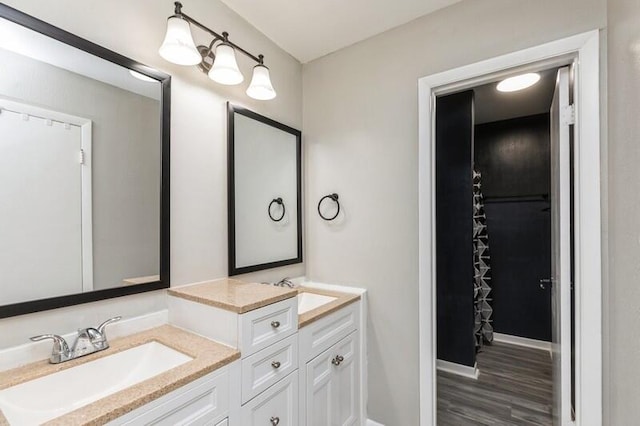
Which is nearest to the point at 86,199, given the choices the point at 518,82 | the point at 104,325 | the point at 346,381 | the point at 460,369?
the point at 104,325

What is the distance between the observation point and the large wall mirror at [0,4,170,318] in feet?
3.22

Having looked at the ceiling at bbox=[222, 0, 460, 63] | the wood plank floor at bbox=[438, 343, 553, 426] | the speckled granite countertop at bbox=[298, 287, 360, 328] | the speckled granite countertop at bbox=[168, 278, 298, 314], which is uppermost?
the ceiling at bbox=[222, 0, 460, 63]

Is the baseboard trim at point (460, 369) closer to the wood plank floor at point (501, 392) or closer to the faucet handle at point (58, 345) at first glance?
the wood plank floor at point (501, 392)

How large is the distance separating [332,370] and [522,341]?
2.63 m

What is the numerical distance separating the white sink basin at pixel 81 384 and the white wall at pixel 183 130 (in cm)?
18

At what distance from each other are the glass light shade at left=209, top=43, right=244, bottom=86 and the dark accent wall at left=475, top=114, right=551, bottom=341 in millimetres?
3102

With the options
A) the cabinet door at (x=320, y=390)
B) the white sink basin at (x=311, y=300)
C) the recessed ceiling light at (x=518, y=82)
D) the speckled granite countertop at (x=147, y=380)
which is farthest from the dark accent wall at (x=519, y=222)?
the speckled granite countertop at (x=147, y=380)

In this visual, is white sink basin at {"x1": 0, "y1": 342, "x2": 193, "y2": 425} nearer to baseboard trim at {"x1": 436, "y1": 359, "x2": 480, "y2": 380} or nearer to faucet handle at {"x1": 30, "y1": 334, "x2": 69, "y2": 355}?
faucet handle at {"x1": 30, "y1": 334, "x2": 69, "y2": 355}

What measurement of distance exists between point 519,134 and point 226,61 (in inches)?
126

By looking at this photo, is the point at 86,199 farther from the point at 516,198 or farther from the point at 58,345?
the point at 516,198

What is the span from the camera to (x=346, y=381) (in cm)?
172

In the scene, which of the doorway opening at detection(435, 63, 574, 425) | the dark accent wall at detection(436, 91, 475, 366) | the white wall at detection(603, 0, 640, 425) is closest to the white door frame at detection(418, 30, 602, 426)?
the white wall at detection(603, 0, 640, 425)

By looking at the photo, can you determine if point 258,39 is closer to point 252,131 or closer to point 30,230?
point 252,131

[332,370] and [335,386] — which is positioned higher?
[332,370]
